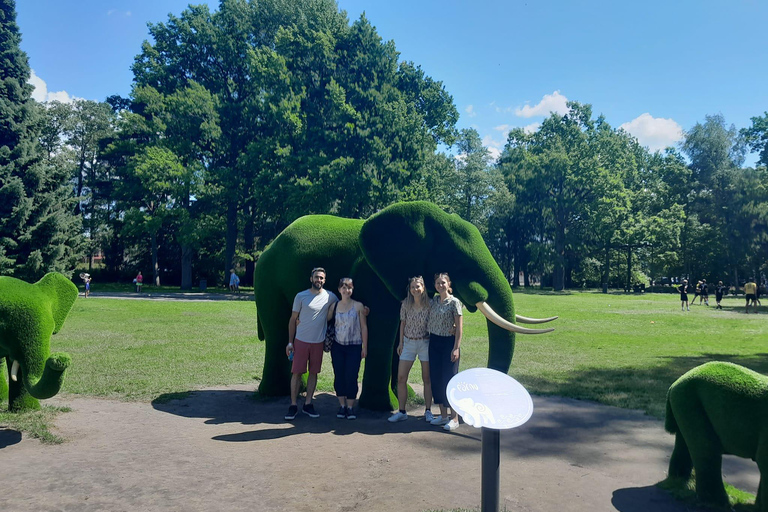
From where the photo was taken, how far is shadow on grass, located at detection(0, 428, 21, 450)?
583 cm

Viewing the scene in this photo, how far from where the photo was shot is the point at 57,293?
715 cm

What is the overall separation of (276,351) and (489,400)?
517 cm

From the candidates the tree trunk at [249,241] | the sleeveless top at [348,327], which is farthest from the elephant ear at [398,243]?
the tree trunk at [249,241]

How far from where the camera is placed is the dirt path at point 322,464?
4449mm

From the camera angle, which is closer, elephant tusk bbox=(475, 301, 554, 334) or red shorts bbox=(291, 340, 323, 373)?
elephant tusk bbox=(475, 301, 554, 334)

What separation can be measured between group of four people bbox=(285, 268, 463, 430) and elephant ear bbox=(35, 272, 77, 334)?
3144mm

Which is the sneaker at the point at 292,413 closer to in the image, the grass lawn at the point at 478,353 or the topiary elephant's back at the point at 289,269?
the topiary elephant's back at the point at 289,269

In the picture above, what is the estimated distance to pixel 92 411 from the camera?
736 cm

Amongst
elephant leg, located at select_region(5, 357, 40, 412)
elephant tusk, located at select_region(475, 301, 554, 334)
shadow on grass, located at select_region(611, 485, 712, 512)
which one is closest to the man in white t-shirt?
elephant tusk, located at select_region(475, 301, 554, 334)

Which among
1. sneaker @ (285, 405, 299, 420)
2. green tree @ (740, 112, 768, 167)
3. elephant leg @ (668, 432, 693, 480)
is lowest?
sneaker @ (285, 405, 299, 420)

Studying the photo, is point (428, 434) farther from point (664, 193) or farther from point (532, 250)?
point (664, 193)

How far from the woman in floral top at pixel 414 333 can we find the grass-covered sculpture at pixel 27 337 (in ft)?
12.7

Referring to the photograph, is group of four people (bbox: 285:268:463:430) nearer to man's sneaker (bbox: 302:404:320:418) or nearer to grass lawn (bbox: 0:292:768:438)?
man's sneaker (bbox: 302:404:320:418)

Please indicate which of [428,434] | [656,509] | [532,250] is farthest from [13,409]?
[532,250]
